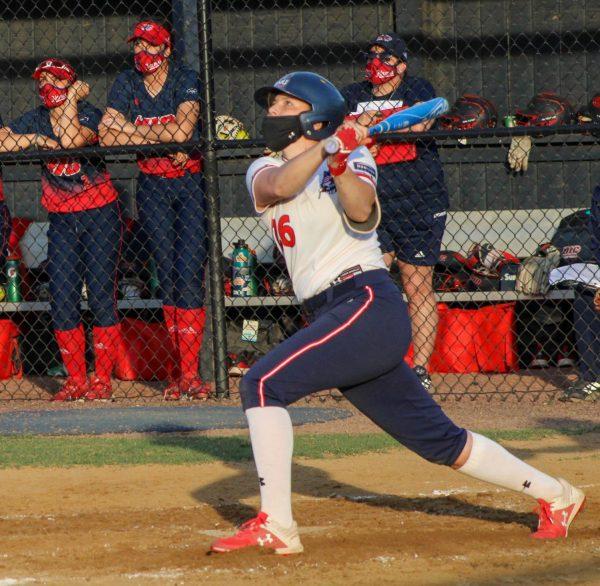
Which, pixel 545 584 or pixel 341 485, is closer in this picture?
pixel 545 584

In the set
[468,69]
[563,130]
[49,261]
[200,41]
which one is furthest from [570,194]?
[49,261]

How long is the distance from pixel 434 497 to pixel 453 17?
7328 millimetres

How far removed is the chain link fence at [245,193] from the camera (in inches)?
303

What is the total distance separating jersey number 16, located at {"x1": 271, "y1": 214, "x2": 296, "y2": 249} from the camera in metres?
3.88

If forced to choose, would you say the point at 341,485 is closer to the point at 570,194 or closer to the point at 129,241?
the point at 129,241

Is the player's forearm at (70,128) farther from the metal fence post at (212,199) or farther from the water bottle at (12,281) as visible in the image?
the water bottle at (12,281)

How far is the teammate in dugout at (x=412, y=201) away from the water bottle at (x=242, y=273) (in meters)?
1.65

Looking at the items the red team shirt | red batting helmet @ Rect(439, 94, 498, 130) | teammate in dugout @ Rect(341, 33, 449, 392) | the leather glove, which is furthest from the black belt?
the leather glove

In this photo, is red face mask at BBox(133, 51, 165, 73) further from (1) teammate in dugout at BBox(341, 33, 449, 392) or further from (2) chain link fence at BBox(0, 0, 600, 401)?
(1) teammate in dugout at BBox(341, 33, 449, 392)

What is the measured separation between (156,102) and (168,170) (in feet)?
1.51

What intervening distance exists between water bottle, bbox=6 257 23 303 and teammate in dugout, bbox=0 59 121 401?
147 centimetres

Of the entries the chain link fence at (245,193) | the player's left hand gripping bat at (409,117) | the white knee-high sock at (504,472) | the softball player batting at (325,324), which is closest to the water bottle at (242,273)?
the chain link fence at (245,193)

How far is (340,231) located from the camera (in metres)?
3.85

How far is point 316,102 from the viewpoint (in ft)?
12.8
